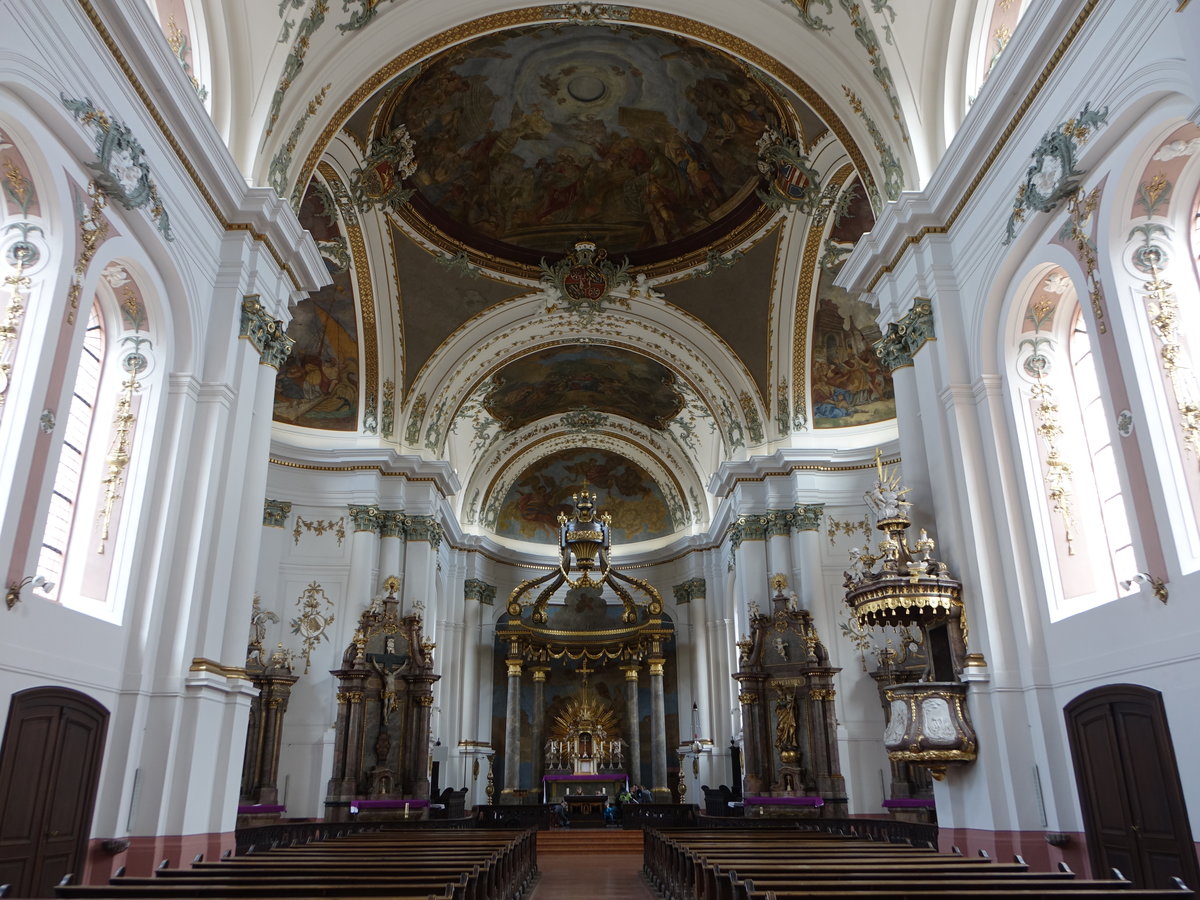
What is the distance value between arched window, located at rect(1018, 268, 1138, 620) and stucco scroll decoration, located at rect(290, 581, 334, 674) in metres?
13.4

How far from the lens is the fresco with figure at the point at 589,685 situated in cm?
2844

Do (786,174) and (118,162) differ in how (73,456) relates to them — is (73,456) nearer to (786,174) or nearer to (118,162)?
(118,162)

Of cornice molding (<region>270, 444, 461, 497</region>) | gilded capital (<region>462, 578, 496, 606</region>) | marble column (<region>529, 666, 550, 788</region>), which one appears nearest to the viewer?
cornice molding (<region>270, 444, 461, 497</region>)

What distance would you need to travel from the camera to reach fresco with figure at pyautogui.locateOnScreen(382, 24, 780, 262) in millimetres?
15711

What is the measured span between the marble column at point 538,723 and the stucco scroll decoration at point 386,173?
16102 mm

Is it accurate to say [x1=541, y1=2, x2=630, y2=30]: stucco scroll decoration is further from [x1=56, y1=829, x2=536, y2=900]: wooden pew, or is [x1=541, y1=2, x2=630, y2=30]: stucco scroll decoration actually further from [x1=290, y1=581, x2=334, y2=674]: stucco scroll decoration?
[x1=290, y1=581, x2=334, y2=674]: stucco scroll decoration

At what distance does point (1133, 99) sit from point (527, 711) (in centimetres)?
2503

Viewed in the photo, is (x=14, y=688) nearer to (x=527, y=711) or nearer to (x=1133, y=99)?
(x=1133, y=99)

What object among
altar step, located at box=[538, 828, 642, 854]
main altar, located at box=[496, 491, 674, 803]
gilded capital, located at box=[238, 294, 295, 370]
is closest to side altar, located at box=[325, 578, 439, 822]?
altar step, located at box=[538, 828, 642, 854]

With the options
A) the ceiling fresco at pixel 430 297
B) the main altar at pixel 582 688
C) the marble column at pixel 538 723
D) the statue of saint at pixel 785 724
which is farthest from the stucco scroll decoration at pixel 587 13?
the marble column at pixel 538 723

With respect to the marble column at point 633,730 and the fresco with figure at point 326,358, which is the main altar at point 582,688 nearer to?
the marble column at point 633,730

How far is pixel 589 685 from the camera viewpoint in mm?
29594

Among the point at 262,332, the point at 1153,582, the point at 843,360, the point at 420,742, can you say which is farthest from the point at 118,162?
the point at 843,360

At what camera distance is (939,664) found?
10062 millimetres
